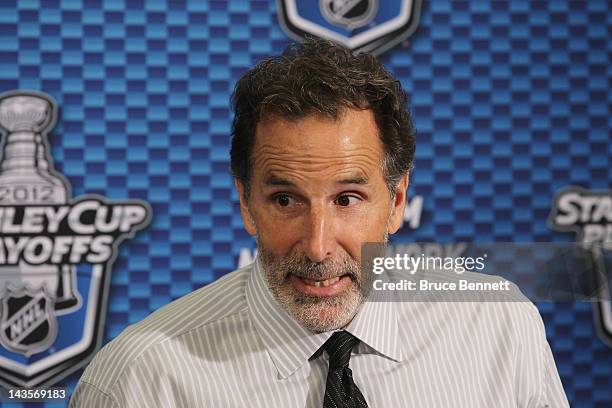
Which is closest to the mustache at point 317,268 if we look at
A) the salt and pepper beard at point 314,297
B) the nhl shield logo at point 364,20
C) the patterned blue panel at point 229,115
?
the salt and pepper beard at point 314,297

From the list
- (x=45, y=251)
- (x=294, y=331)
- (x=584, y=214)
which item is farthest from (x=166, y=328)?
(x=584, y=214)

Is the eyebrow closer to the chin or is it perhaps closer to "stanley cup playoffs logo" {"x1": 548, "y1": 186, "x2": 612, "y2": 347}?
the chin

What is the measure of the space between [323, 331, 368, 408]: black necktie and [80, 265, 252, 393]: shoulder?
5.3 inches

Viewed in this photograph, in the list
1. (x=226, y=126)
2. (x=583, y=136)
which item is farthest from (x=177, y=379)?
(x=583, y=136)

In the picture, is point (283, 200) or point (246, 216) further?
point (246, 216)

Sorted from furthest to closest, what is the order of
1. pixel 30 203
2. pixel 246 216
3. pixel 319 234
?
pixel 30 203 < pixel 246 216 < pixel 319 234

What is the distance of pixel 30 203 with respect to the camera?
1838 millimetres

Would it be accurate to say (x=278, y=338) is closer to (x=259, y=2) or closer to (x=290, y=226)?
(x=290, y=226)

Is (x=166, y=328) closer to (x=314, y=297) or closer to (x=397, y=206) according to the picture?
(x=314, y=297)

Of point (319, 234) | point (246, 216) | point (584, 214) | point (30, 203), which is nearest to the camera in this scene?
point (319, 234)

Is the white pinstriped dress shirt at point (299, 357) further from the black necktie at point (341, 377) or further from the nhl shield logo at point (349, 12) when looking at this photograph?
the nhl shield logo at point (349, 12)

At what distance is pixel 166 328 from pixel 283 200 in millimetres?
236

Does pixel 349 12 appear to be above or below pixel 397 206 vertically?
above

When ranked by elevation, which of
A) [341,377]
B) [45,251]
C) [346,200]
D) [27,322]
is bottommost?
[341,377]
